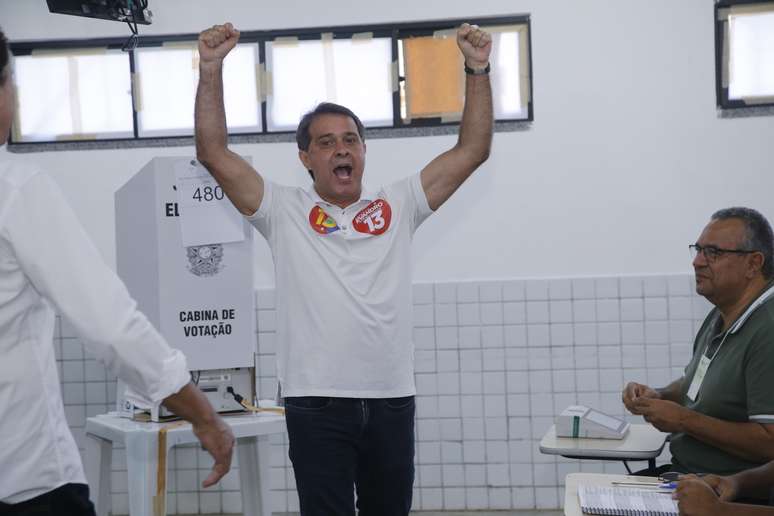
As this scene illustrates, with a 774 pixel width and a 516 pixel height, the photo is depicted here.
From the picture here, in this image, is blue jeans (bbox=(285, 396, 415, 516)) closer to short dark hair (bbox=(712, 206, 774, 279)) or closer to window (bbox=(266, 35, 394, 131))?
short dark hair (bbox=(712, 206, 774, 279))

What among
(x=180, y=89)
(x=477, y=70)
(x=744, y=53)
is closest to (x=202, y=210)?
(x=477, y=70)

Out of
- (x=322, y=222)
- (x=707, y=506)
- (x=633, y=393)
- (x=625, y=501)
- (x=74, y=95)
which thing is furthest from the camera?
(x=74, y=95)

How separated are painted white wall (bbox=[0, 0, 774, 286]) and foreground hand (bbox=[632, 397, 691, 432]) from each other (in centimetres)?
192

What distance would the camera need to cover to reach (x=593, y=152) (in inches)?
166

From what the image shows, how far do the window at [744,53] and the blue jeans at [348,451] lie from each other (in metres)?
2.86

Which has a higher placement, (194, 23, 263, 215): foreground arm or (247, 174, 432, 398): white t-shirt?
(194, 23, 263, 215): foreground arm

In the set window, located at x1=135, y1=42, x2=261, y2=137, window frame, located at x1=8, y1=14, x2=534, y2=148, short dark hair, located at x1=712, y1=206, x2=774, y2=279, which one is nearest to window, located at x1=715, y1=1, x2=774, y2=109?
window frame, located at x1=8, y1=14, x2=534, y2=148

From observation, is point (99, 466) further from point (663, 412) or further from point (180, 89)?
point (663, 412)

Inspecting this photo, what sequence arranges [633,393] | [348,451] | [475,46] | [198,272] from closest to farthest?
[348,451] < [475,46] < [633,393] < [198,272]

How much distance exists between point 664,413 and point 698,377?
8.6 inches

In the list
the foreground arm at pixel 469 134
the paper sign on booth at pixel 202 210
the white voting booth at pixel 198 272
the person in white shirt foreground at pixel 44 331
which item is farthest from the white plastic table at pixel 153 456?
the person in white shirt foreground at pixel 44 331

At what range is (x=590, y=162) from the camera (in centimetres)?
421

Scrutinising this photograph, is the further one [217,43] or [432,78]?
[432,78]

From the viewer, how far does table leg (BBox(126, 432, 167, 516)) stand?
8.96 ft
